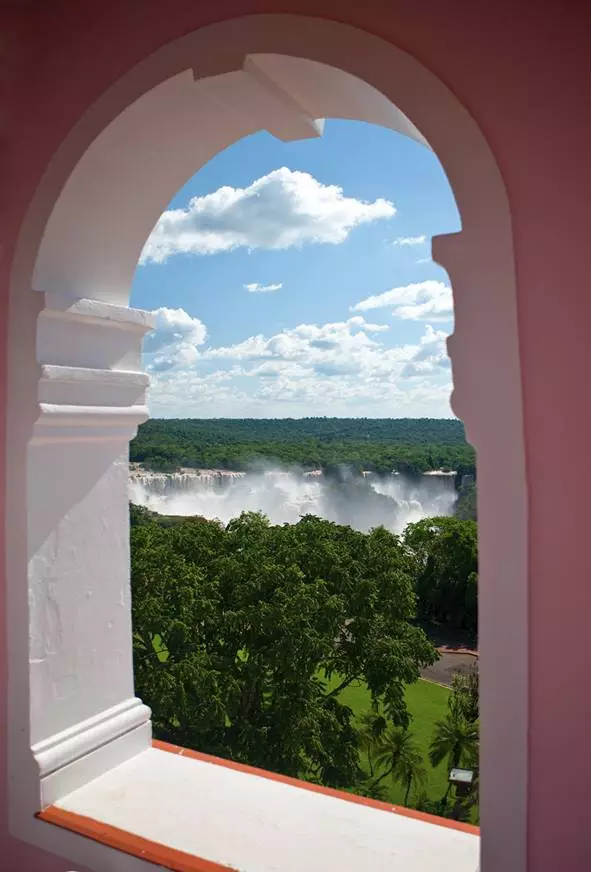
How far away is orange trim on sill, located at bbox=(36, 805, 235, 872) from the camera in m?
2.38

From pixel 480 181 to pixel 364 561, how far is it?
1254cm

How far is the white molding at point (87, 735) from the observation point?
2.73 meters

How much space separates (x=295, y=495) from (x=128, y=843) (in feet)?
94.3

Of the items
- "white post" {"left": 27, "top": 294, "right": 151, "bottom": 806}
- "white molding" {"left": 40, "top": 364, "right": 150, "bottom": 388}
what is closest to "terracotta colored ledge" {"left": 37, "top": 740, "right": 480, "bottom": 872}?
"white post" {"left": 27, "top": 294, "right": 151, "bottom": 806}

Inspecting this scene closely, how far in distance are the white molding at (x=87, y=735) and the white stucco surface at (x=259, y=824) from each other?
0.14 m

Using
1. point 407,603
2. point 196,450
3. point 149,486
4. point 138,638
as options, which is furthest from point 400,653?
point 196,450

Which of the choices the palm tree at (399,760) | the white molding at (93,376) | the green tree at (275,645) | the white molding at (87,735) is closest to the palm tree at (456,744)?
the palm tree at (399,760)

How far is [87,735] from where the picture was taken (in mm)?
2896

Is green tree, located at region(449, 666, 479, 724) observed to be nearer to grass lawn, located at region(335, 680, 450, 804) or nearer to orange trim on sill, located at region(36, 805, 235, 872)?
grass lawn, located at region(335, 680, 450, 804)

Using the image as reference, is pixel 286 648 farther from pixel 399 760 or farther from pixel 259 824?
pixel 259 824

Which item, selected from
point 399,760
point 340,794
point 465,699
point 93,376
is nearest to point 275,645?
point 399,760

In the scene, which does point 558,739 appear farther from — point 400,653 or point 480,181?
point 400,653

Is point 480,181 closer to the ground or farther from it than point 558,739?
farther from it

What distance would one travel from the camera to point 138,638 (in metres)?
13.0
